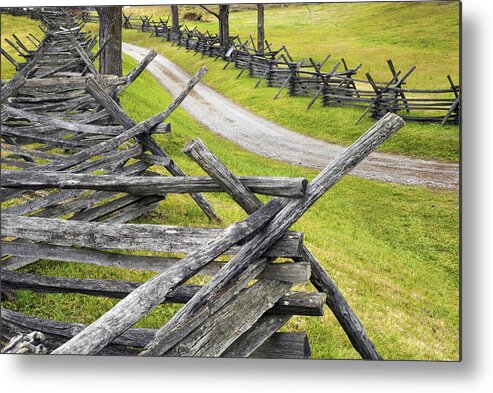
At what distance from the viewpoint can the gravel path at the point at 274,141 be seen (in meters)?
4.88

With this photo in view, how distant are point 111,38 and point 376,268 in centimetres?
338

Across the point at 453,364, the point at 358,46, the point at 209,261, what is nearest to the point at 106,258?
the point at 209,261

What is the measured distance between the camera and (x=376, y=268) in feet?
15.5

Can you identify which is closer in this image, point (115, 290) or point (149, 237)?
point (149, 237)

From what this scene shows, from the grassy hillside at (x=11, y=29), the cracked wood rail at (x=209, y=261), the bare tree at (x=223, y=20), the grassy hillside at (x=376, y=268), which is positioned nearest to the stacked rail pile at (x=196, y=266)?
the cracked wood rail at (x=209, y=261)

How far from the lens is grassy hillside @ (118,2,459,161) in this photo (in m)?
4.62

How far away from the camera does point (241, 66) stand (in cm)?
670

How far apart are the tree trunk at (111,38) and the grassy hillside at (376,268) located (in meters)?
1.26

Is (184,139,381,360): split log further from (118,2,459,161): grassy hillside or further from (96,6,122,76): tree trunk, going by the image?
(96,6,122,76): tree trunk

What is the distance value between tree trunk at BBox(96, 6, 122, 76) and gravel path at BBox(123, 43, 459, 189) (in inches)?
8.7

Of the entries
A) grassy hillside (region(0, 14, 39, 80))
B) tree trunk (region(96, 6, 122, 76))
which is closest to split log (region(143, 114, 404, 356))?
tree trunk (region(96, 6, 122, 76))

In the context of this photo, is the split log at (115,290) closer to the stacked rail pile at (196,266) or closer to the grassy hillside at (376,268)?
the stacked rail pile at (196,266)

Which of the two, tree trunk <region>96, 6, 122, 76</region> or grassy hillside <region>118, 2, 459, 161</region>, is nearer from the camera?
grassy hillside <region>118, 2, 459, 161</region>

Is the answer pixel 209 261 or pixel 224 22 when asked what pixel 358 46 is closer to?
pixel 224 22
